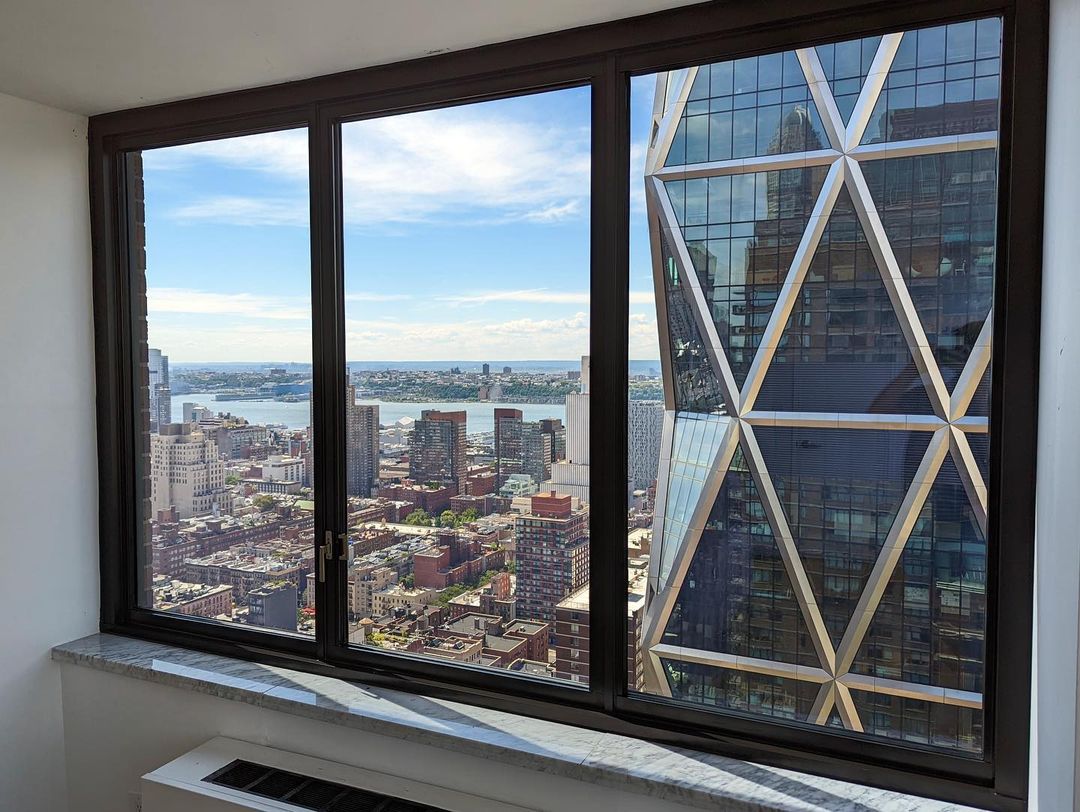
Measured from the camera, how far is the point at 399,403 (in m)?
2.03

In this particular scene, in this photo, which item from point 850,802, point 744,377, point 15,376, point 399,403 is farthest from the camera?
point 15,376

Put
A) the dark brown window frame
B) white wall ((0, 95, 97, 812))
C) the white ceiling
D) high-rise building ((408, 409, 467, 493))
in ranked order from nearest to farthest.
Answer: the dark brown window frame < the white ceiling < high-rise building ((408, 409, 467, 493)) < white wall ((0, 95, 97, 812))

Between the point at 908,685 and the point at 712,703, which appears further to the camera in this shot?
the point at 712,703

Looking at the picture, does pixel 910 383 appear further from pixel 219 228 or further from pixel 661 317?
pixel 219 228

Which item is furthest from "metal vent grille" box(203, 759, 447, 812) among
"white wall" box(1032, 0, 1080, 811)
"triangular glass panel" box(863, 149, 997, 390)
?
"triangular glass panel" box(863, 149, 997, 390)

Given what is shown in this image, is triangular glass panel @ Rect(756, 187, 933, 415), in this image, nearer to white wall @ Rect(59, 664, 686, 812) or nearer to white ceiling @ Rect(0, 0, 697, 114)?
white ceiling @ Rect(0, 0, 697, 114)

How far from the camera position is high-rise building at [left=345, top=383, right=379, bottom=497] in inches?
81.8

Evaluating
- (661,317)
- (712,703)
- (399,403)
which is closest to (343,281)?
(399,403)

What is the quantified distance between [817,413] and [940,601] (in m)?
0.43

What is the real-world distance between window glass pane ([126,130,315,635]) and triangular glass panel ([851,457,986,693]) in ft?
4.92

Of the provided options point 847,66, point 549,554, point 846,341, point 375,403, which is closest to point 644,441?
point 549,554

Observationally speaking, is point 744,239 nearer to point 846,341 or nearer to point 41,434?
point 846,341

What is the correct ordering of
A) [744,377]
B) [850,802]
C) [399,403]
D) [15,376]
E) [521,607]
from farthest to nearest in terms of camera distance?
[15,376], [399,403], [521,607], [744,377], [850,802]

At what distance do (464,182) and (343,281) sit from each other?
44 centimetres
